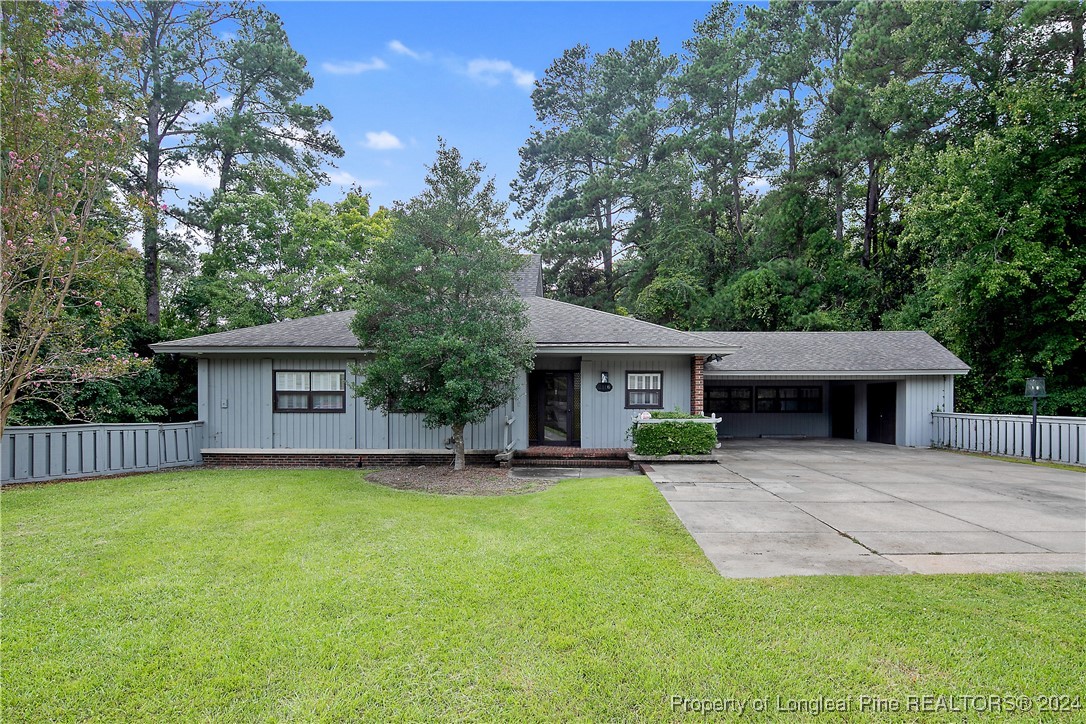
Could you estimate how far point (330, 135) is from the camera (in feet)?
74.4

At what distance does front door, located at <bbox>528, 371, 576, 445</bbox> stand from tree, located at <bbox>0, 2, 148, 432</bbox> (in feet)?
25.9

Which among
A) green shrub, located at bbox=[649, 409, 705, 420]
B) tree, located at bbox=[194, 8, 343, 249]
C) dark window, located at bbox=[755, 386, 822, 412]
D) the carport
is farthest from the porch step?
tree, located at bbox=[194, 8, 343, 249]

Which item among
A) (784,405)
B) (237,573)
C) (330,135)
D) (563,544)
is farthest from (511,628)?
(330,135)

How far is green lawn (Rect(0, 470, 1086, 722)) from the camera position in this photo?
2.65 meters

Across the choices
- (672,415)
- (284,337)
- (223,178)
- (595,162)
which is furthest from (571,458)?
(595,162)

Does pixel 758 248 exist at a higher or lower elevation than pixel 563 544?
higher

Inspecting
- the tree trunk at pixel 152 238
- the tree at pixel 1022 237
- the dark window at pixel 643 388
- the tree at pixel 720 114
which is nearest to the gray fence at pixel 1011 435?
the tree at pixel 1022 237

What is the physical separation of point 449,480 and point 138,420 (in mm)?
7922

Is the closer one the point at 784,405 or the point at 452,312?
the point at 452,312

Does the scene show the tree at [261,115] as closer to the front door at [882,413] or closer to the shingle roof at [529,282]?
the shingle roof at [529,282]

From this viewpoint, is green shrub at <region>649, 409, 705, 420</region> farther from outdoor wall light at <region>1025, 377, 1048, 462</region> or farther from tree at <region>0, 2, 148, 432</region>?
tree at <region>0, 2, 148, 432</region>

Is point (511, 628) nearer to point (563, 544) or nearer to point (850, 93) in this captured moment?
point (563, 544)

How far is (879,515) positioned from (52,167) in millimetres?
12008

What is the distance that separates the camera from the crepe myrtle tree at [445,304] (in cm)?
863
